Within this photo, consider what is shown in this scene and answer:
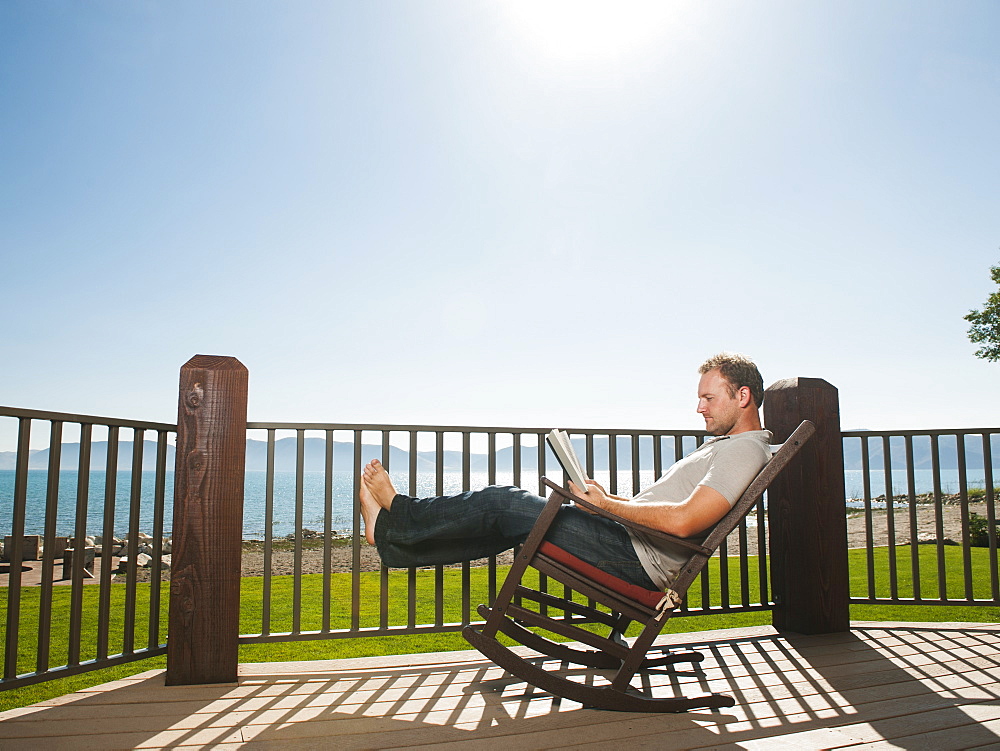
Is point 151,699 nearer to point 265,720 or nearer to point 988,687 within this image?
point 265,720

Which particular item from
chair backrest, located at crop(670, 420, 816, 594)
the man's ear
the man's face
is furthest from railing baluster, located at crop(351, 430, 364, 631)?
the man's ear

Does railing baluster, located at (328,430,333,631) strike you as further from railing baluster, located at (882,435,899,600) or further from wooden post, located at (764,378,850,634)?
railing baluster, located at (882,435,899,600)

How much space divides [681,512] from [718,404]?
538mm

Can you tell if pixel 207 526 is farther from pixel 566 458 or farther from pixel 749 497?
pixel 749 497

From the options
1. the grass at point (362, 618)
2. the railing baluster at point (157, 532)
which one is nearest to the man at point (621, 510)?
the grass at point (362, 618)

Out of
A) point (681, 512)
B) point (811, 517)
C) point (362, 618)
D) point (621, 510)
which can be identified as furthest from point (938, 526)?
point (362, 618)

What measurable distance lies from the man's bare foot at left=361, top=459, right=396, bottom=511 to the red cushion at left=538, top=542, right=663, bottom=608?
0.63 meters

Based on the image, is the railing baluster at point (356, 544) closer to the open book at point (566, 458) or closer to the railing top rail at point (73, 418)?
the railing top rail at point (73, 418)

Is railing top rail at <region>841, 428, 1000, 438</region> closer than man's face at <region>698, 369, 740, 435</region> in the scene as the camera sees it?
No

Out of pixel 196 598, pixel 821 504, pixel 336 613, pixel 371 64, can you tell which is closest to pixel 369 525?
pixel 196 598

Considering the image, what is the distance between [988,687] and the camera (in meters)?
2.17

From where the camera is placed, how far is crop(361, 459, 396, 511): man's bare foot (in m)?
2.28

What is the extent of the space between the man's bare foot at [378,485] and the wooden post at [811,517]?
1.92 m

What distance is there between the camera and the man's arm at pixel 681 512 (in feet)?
6.29
